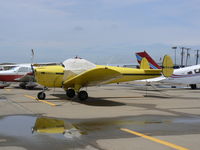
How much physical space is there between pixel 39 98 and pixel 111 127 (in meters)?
8.16

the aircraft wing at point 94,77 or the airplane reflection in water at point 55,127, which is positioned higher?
the aircraft wing at point 94,77

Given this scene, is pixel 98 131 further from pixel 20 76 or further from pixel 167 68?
pixel 20 76

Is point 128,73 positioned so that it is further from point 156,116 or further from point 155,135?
point 155,135

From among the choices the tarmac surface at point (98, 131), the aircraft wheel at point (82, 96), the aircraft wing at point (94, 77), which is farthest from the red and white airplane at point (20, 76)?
the tarmac surface at point (98, 131)

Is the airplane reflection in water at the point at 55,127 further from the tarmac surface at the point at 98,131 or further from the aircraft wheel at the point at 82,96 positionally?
the aircraft wheel at the point at 82,96

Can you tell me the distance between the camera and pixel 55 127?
24.8ft

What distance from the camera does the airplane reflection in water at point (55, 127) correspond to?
22.4 feet

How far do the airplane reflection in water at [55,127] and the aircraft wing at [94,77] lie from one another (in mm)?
4211

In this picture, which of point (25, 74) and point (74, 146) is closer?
point (74, 146)

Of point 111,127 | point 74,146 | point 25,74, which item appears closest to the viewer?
point 74,146

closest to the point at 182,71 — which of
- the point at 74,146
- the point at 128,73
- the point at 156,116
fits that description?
the point at 128,73

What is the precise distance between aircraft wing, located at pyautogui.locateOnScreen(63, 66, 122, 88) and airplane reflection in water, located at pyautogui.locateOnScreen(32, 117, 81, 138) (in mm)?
4211

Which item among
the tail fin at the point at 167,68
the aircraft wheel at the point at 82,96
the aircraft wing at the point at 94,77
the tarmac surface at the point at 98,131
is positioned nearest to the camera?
the tarmac surface at the point at 98,131

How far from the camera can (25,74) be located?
83.5ft
